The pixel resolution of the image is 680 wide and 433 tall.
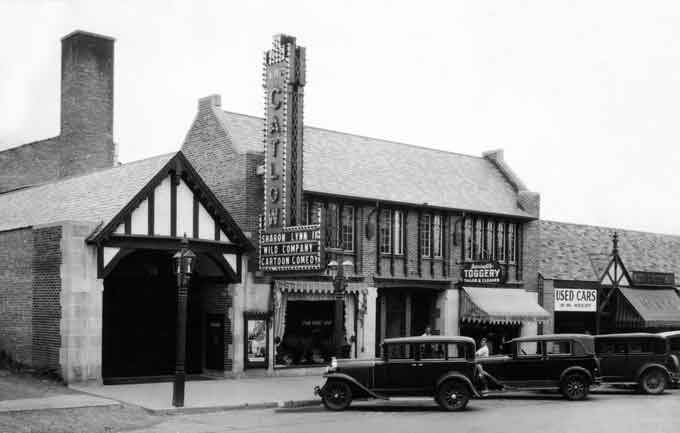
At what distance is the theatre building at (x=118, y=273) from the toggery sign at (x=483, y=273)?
1018 centimetres

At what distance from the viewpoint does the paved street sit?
1734 cm

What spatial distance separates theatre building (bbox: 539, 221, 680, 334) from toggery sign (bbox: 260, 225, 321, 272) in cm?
1513

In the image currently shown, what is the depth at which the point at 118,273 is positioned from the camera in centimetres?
2644

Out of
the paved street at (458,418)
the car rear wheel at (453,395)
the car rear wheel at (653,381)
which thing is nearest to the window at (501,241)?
the car rear wheel at (653,381)

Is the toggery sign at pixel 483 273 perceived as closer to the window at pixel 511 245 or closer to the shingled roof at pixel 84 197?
the window at pixel 511 245

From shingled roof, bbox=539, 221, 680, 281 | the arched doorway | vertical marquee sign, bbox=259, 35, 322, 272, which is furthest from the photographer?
shingled roof, bbox=539, 221, 680, 281

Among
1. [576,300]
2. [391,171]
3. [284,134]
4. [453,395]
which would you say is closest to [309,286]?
[284,134]

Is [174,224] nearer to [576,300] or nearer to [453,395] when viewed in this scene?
[453,395]

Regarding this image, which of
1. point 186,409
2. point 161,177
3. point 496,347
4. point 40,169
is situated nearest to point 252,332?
point 161,177

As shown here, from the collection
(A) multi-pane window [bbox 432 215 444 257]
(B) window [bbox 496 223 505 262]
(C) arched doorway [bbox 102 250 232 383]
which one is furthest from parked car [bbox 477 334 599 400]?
(B) window [bbox 496 223 505 262]

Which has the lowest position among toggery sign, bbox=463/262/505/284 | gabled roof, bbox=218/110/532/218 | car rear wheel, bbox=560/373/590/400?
car rear wheel, bbox=560/373/590/400

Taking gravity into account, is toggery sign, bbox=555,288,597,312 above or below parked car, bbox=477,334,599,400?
above

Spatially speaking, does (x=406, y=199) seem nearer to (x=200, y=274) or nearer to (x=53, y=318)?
(x=200, y=274)

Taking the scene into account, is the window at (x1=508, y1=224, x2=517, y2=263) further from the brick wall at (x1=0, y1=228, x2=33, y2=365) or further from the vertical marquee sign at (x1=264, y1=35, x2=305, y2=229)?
the brick wall at (x1=0, y1=228, x2=33, y2=365)
